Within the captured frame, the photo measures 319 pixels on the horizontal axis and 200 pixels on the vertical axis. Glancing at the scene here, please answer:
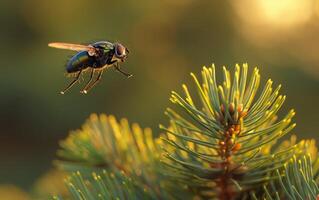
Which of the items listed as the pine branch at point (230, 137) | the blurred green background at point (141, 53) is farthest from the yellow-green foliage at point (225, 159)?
the blurred green background at point (141, 53)

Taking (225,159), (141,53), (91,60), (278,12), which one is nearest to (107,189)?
(225,159)

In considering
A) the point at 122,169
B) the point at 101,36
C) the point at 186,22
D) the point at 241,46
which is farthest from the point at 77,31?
the point at 122,169

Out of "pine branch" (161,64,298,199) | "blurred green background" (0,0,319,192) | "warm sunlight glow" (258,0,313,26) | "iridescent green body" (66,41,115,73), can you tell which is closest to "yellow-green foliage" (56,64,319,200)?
"pine branch" (161,64,298,199)

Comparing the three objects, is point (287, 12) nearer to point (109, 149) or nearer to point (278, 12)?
point (278, 12)

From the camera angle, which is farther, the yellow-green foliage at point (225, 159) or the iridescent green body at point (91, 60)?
the iridescent green body at point (91, 60)

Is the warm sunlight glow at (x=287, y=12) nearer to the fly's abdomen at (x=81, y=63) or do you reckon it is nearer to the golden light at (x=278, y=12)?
the golden light at (x=278, y=12)

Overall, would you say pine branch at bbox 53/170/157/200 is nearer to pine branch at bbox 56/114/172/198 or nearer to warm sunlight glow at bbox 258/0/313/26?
pine branch at bbox 56/114/172/198

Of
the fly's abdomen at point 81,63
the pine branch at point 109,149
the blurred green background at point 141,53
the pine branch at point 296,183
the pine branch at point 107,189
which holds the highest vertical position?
the blurred green background at point 141,53
